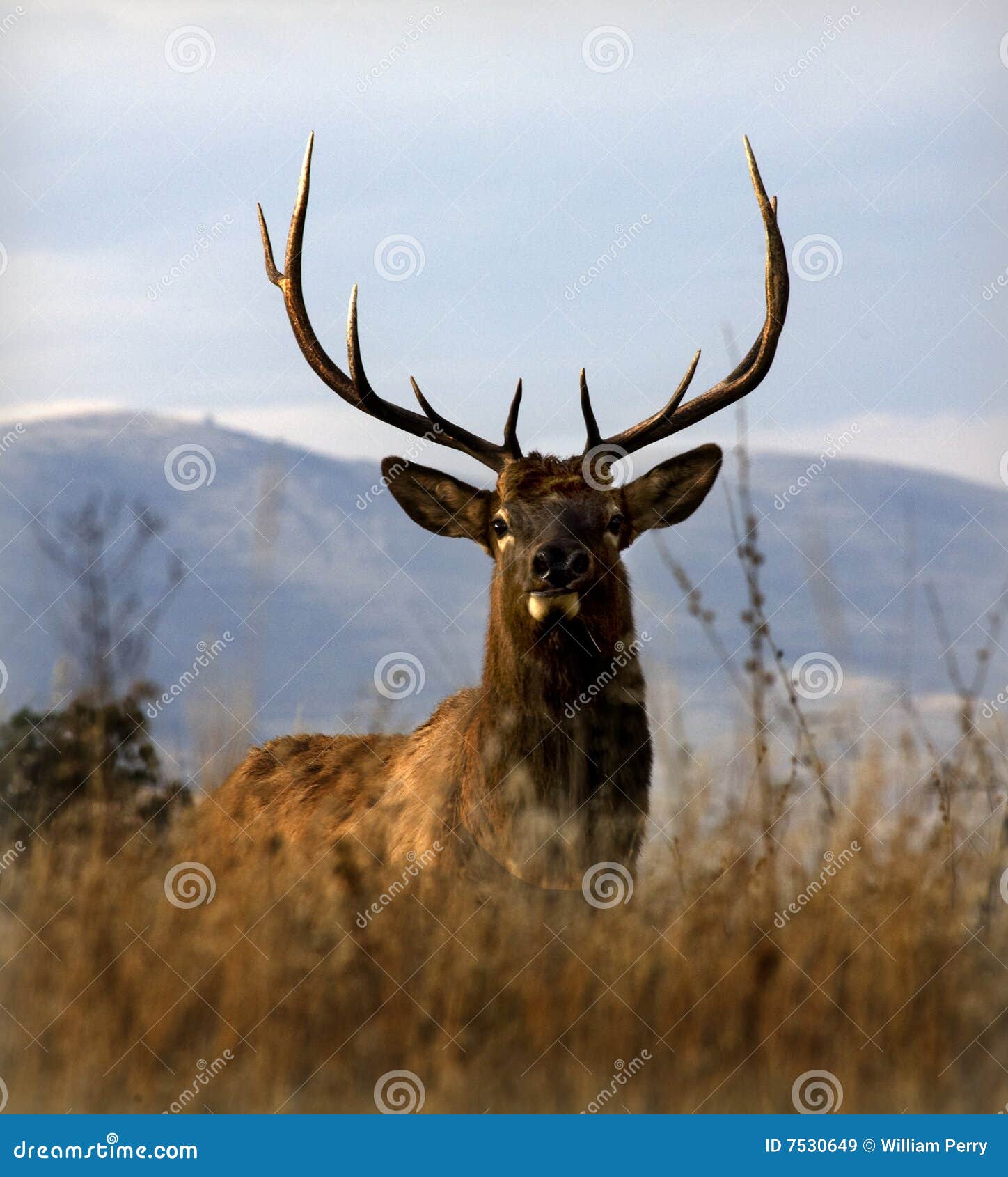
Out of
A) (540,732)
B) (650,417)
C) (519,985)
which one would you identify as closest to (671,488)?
(650,417)

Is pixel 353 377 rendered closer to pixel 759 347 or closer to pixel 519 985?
pixel 759 347

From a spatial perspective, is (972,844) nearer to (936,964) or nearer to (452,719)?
(936,964)

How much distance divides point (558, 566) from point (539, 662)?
1.79 feet

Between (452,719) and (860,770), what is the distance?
6.93 feet

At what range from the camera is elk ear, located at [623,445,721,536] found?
725 centimetres

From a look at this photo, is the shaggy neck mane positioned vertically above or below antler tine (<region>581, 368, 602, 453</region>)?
below

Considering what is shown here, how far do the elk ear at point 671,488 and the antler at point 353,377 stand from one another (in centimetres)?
62

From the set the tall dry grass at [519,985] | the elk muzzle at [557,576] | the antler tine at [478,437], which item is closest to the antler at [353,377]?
the antler tine at [478,437]

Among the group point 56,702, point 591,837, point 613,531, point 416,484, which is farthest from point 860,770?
point 56,702

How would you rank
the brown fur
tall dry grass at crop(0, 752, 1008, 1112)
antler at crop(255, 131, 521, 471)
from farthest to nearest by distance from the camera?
antler at crop(255, 131, 521, 471), the brown fur, tall dry grass at crop(0, 752, 1008, 1112)

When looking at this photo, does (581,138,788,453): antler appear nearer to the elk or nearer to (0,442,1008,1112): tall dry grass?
the elk

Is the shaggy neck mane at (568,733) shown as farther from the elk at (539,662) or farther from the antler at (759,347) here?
the antler at (759,347)

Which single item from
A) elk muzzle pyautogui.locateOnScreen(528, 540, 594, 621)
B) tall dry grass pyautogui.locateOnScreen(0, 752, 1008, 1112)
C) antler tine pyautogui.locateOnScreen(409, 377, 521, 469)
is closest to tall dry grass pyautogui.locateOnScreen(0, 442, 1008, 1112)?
tall dry grass pyautogui.locateOnScreen(0, 752, 1008, 1112)

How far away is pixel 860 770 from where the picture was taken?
6.02 metres
